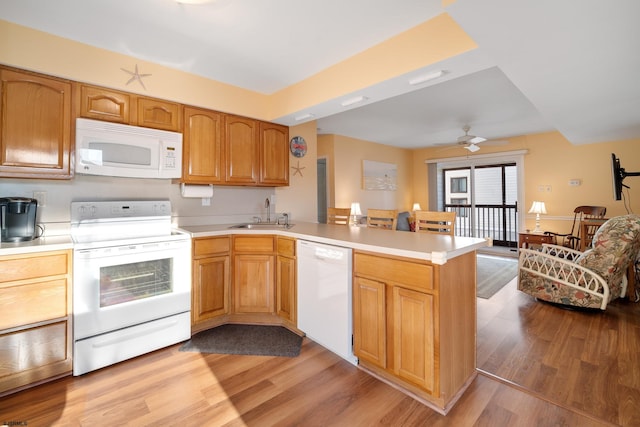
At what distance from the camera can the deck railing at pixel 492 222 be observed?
6738mm

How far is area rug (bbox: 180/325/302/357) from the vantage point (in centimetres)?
231

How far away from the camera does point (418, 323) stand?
1.67m

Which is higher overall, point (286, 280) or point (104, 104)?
point (104, 104)

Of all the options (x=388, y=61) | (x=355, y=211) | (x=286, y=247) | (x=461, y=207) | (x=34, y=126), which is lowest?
(x=286, y=247)

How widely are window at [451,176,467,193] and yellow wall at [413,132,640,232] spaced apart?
43.1 inches

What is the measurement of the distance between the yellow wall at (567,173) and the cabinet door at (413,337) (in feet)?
18.4

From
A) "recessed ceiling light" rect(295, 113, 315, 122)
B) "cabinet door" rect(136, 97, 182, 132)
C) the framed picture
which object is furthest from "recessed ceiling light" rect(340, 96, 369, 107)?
the framed picture

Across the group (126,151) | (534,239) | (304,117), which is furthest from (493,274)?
(126,151)

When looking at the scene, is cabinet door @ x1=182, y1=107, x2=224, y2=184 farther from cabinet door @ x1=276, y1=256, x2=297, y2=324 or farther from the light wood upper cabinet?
cabinet door @ x1=276, y1=256, x2=297, y2=324

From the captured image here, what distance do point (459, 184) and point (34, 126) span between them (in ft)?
25.4

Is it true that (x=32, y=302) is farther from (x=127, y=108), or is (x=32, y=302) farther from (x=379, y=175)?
(x=379, y=175)

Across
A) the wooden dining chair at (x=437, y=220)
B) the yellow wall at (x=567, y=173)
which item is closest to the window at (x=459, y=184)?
the yellow wall at (x=567, y=173)

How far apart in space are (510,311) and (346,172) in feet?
12.2

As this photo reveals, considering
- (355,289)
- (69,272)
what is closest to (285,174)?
(355,289)
